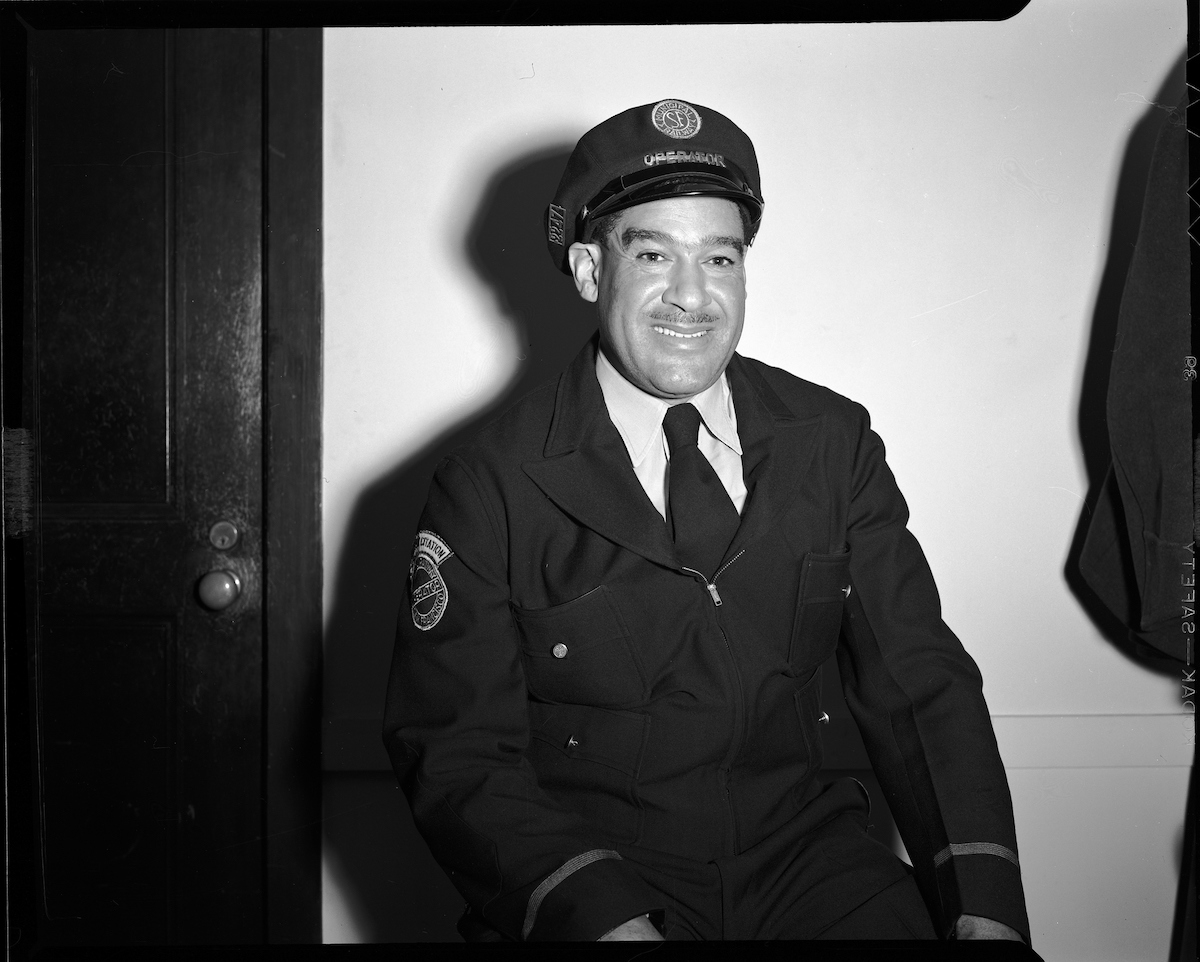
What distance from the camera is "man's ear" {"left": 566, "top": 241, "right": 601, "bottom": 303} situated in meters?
1.26

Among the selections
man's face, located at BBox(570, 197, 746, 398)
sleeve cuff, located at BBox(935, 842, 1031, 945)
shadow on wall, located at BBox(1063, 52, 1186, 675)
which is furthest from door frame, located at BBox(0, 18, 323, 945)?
shadow on wall, located at BBox(1063, 52, 1186, 675)

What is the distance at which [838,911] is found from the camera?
44.9 inches

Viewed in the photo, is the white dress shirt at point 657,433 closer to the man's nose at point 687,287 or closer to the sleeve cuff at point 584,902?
the man's nose at point 687,287

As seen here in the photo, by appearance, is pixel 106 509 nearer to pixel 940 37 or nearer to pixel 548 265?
pixel 548 265

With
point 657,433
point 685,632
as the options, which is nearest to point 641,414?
point 657,433

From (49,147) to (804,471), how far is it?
1.29 meters

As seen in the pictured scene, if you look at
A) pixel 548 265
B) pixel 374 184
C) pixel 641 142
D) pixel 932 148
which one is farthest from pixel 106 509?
pixel 932 148

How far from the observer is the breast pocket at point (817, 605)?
122 centimetres

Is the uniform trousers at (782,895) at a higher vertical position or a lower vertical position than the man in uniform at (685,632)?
lower

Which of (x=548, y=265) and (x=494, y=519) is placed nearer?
(x=494, y=519)

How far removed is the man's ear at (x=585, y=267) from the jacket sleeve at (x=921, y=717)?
1.30ft

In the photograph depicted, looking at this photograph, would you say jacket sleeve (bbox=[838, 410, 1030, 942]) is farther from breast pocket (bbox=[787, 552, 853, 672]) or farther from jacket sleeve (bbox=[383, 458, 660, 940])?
jacket sleeve (bbox=[383, 458, 660, 940])

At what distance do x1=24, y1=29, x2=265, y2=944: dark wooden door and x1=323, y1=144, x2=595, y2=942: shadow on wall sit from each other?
0.15 meters

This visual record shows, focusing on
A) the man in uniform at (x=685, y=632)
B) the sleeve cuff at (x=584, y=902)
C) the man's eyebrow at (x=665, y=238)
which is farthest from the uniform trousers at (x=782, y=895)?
the man's eyebrow at (x=665, y=238)
